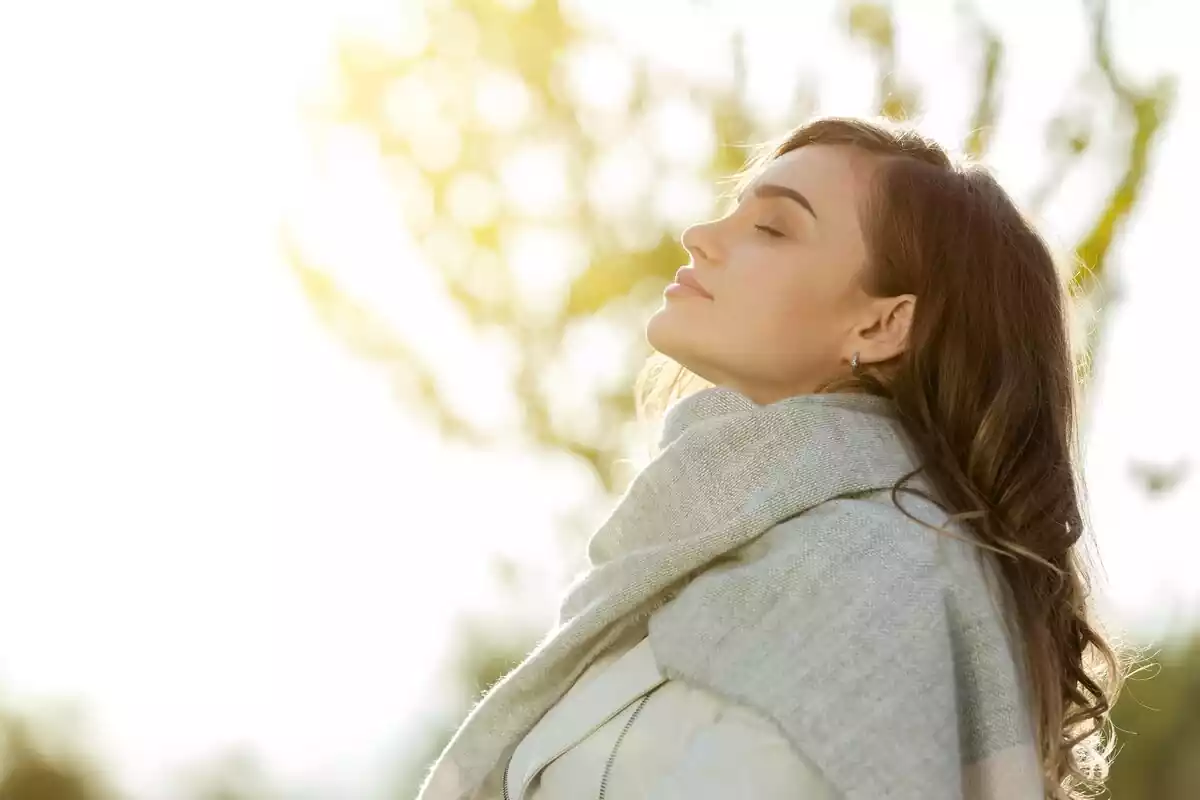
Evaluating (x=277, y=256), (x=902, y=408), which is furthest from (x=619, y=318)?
(x=902, y=408)

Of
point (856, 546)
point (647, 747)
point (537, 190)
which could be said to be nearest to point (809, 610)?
point (856, 546)

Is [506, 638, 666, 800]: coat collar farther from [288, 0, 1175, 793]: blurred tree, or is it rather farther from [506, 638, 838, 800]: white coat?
[288, 0, 1175, 793]: blurred tree

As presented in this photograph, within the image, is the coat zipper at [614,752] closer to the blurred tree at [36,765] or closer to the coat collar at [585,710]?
the coat collar at [585,710]

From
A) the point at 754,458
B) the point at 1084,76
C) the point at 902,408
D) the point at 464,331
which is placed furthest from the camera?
the point at 464,331

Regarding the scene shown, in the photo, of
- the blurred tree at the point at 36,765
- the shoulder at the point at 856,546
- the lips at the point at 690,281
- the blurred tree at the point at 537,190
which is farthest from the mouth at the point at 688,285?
the blurred tree at the point at 36,765

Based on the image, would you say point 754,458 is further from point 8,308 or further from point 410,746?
point 8,308

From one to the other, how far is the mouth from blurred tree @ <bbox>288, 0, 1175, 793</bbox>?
292 cm

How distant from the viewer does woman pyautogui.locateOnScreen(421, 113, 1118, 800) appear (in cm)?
126

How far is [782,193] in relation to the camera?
5.49 ft

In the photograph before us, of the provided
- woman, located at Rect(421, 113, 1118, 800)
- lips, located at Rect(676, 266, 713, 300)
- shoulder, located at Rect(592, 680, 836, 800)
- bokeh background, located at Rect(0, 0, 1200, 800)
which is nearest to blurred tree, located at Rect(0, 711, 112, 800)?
bokeh background, located at Rect(0, 0, 1200, 800)

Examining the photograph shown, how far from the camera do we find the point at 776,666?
128 cm

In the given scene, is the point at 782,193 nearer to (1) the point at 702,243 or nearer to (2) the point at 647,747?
(1) the point at 702,243

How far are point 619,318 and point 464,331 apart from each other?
0.56m

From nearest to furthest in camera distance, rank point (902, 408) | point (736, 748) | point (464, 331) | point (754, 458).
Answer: point (736, 748)
point (754, 458)
point (902, 408)
point (464, 331)
